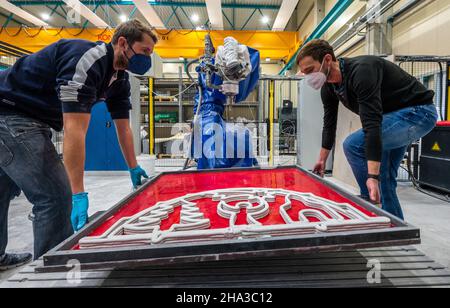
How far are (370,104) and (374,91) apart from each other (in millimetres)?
73

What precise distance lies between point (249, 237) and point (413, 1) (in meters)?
5.22

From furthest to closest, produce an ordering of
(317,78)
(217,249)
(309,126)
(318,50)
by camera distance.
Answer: (309,126)
(317,78)
(318,50)
(217,249)

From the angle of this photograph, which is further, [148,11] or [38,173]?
[148,11]

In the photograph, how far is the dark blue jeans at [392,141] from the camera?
1495mm

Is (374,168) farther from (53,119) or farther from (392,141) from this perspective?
(53,119)

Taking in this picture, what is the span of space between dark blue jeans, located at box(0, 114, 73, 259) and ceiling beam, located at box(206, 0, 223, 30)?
6004 mm

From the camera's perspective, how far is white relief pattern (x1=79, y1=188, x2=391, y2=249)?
2.76 ft

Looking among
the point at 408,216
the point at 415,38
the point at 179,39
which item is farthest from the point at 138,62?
the point at 179,39

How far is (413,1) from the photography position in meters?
4.34

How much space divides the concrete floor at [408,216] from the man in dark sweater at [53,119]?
1.70 ft

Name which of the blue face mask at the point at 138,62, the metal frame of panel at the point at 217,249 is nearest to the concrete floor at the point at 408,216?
the metal frame of panel at the point at 217,249

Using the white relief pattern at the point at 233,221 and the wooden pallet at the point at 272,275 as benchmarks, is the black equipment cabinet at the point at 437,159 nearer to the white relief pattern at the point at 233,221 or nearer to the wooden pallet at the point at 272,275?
the wooden pallet at the point at 272,275

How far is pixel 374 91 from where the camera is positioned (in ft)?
4.33
